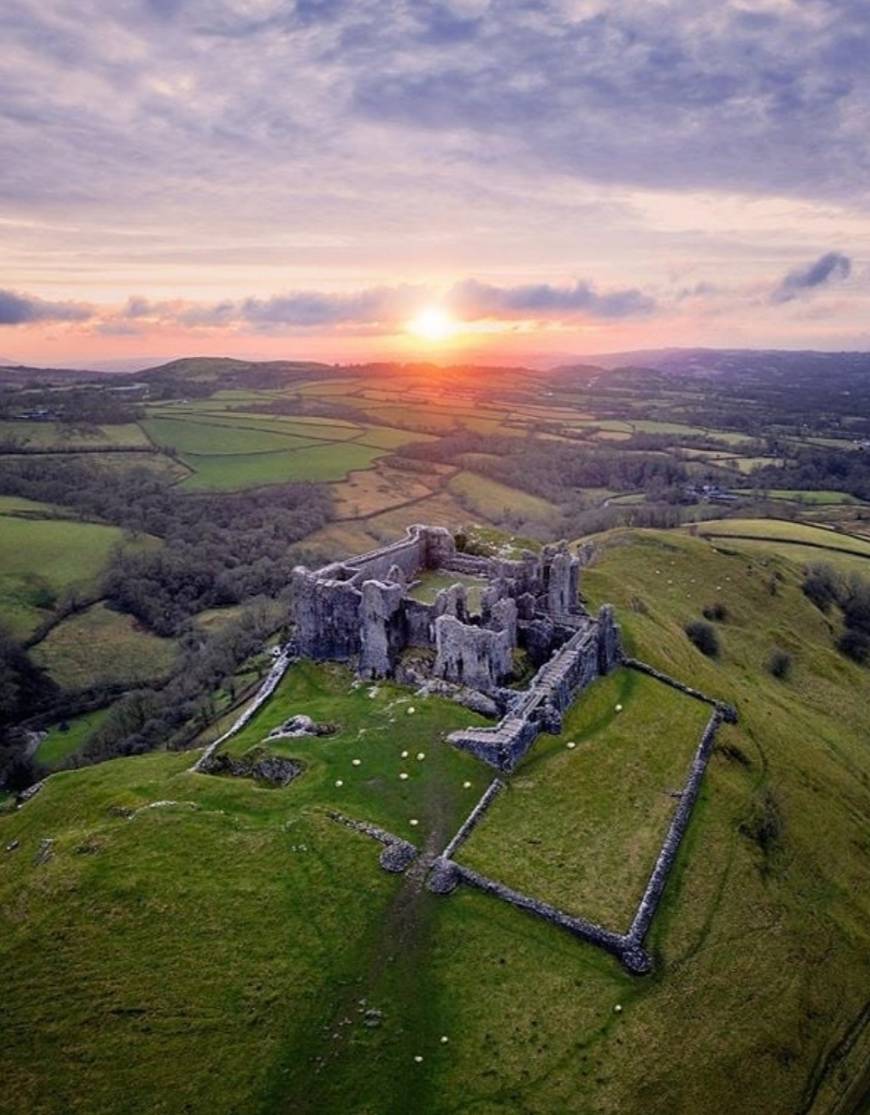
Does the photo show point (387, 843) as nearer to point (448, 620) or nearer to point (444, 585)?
point (448, 620)

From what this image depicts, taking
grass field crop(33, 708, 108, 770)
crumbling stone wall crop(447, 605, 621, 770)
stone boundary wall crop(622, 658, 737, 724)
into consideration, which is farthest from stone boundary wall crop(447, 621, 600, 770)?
grass field crop(33, 708, 108, 770)

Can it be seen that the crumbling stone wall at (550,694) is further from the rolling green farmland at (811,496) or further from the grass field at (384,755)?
the rolling green farmland at (811,496)

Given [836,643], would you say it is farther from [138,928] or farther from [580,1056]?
[138,928]

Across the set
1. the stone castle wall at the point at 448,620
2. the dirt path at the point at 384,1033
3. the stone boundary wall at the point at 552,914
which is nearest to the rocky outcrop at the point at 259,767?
the dirt path at the point at 384,1033

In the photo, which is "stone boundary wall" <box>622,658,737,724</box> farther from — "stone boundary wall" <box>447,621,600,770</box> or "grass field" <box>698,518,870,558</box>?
"grass field" <box>698,518,870,558</box>

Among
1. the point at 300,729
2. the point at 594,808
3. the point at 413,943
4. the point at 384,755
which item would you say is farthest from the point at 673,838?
the point at 300,729

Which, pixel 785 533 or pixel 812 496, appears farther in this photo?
pixel 812 496
